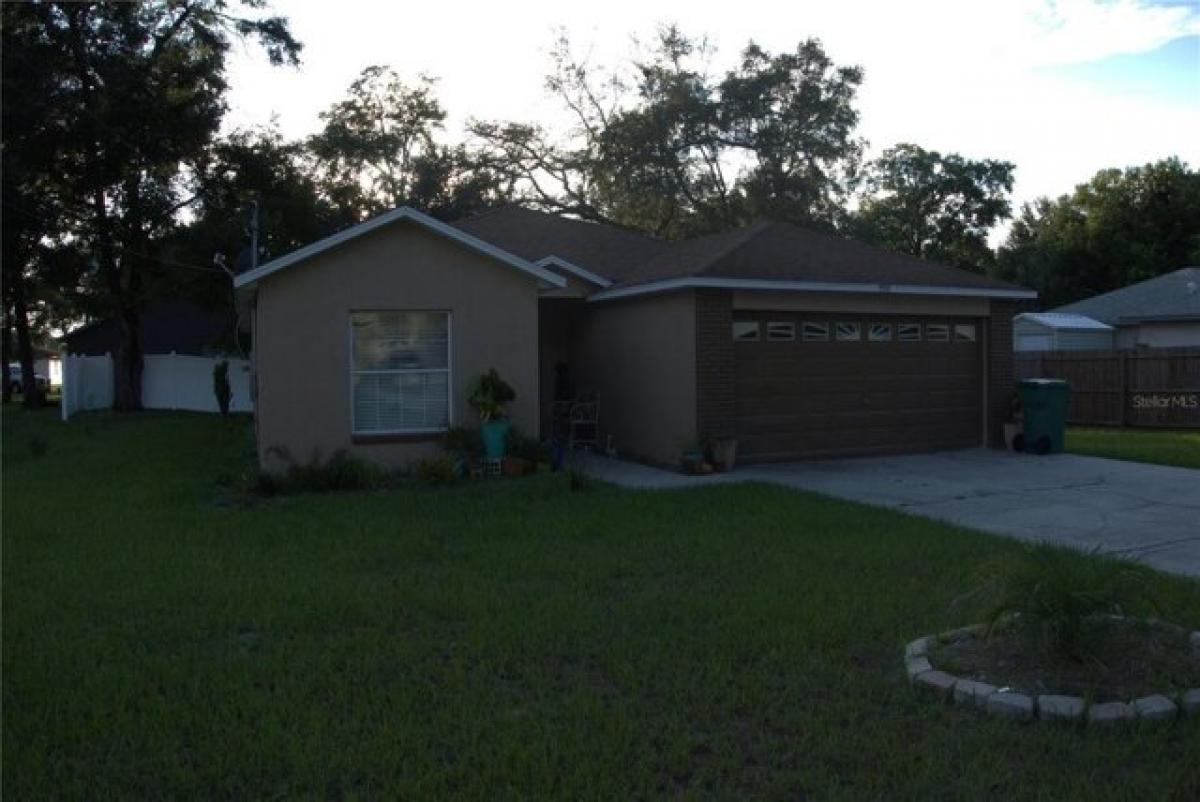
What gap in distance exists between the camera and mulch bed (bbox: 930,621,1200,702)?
187 inches

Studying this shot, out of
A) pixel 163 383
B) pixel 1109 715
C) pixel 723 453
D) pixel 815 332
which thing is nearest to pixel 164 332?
pixel 163 383

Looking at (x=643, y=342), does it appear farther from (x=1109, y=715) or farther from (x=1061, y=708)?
(x=1109, y=715)

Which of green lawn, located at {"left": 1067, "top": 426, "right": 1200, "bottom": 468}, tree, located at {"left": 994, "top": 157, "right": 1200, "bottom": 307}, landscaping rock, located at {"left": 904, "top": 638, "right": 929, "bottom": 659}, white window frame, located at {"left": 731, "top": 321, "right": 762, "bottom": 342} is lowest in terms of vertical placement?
landscaping rock, located at {"left": 904, "top": 638, "right": 929, "bottom": 659}

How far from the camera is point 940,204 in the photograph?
4797 centimetres

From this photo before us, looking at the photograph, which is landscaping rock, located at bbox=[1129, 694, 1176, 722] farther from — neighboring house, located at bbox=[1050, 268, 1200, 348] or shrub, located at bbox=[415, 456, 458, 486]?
neighboring house, located at bbox=[1050, 268, 1200, 348]

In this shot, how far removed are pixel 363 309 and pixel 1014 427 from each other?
9910 millimetres

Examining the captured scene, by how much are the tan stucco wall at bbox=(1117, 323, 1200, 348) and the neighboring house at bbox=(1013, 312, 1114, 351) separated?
41cm

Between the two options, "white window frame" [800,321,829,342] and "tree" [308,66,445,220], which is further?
"tree" [308,66,445,220]

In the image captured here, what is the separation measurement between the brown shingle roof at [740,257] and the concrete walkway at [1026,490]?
8.57 feet

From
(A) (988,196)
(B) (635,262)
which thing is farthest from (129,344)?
(A) (988,196)

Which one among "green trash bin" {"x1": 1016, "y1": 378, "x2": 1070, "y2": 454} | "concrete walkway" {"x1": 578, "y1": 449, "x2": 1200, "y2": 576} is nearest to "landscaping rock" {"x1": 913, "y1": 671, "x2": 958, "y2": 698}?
"concrete walkway" {"x1": 578, "y1": 449, "x2": 1200, "y2": 576}

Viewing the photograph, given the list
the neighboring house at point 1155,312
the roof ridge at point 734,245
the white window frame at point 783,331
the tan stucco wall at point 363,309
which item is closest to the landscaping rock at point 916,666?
the roof ridge at point 734,245

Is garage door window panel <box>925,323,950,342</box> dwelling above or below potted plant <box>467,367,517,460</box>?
above

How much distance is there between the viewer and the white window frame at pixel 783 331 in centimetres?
1403
